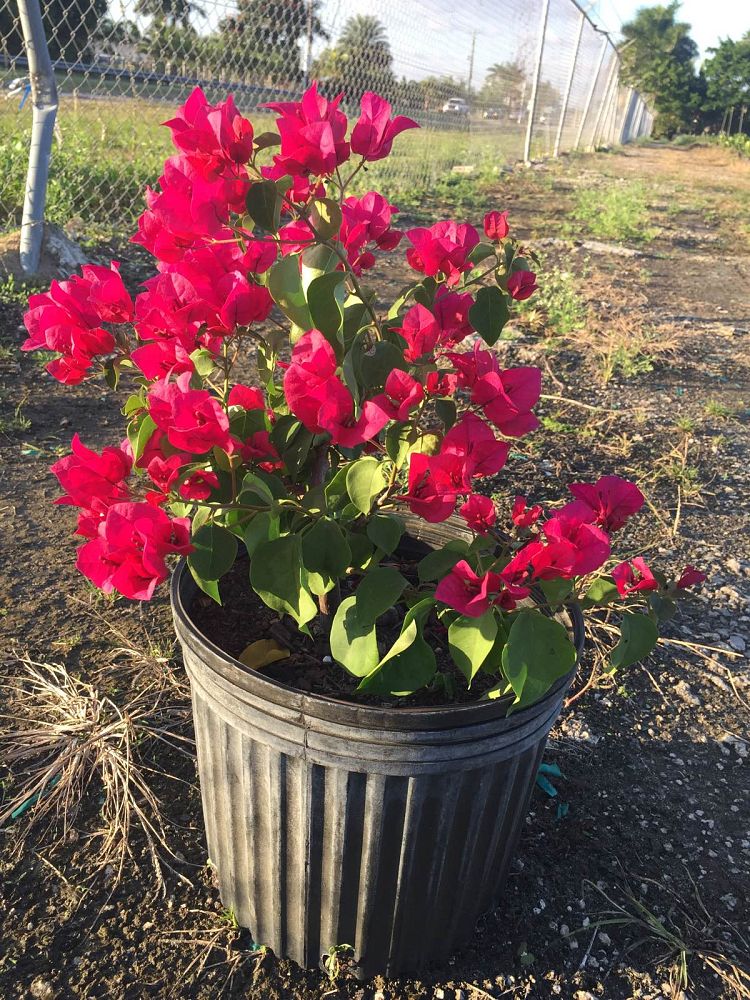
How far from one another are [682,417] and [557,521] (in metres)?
2.97

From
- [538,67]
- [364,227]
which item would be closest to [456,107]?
[538,67]

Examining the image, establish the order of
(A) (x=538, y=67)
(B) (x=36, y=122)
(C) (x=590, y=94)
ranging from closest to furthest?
(B) (x=36, y=122), (A) (x=538, y=67), (C) (x=590, y=94)

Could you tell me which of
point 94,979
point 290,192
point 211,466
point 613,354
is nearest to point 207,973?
point 94,979

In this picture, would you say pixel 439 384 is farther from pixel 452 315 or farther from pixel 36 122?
pixel 36 122

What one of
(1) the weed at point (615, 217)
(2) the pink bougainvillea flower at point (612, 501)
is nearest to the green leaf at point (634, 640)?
(2) the pink bougainvillea flower at point (612, 501)

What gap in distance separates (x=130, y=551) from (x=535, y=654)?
1.60 feet

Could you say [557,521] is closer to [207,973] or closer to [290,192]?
[290,192]

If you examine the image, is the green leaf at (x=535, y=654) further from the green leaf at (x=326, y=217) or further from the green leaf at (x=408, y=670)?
the green leaf at (x=326, y=217)

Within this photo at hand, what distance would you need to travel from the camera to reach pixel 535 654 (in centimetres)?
97

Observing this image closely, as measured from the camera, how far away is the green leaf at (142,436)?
3.29ft

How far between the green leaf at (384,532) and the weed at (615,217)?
7.45m

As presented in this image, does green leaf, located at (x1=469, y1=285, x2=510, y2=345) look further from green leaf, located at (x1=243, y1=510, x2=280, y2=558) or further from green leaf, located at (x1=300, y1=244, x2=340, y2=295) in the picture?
green leaf, located at (x1=243, y1=510, x2=280, y2=558)

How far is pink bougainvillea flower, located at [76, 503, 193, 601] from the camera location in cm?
84

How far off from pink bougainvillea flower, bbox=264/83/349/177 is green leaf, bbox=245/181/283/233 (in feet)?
0.11
